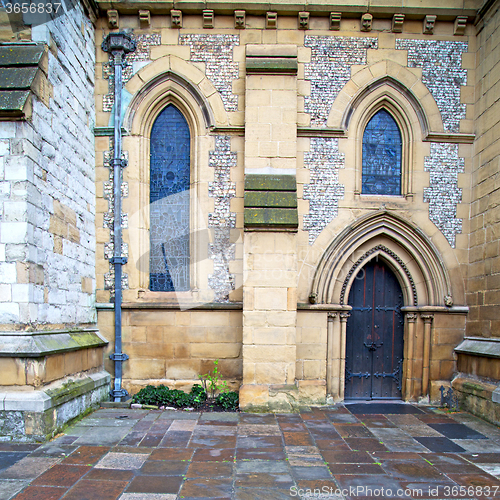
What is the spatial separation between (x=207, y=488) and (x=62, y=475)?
137cm

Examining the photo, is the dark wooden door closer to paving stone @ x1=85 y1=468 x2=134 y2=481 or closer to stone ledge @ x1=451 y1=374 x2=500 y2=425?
stone ledge @ x1=451 y1=374 x2=500 y2=425

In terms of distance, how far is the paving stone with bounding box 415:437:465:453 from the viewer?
4141 millimetres

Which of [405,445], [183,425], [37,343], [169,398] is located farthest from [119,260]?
[405,445]

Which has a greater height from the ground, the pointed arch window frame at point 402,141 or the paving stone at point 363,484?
the pointed arch window frame at point 402,141

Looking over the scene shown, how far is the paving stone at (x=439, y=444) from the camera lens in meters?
4.14

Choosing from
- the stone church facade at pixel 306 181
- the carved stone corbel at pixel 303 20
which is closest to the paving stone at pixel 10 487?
the stone church facade at pixel 306 181

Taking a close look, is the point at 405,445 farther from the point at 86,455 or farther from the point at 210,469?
the point at 86,455

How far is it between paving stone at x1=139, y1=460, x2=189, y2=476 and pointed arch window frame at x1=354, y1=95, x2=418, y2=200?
4.62 meters

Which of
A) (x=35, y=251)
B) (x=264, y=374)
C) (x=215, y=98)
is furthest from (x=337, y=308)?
(x=35, y=251)

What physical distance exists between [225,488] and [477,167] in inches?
233

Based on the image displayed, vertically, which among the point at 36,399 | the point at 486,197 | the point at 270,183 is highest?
the point at 270,183

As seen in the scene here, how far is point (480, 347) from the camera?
5551mm

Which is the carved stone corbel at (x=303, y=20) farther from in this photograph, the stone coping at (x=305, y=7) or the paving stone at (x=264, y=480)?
the paving stone at (x=264, y=480)

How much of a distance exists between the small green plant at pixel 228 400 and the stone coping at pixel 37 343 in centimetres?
212
